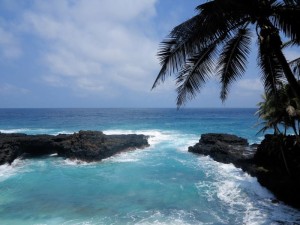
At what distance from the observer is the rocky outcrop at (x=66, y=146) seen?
24.3 m

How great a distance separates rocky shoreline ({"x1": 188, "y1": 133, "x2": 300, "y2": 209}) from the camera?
551 inches

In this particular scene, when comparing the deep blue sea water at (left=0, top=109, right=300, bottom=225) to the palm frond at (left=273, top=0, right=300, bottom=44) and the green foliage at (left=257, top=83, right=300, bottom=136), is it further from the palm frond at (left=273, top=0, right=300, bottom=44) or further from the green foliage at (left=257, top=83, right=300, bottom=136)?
the palm frond at (left=273, top=0, right=300, bottom=44)

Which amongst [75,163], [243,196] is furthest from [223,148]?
[75,163]

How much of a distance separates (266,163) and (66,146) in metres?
17.8

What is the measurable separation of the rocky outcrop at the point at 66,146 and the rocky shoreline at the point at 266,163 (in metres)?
8.99

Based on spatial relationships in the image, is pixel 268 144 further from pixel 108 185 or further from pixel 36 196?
pixel 36 196

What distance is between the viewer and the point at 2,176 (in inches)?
771

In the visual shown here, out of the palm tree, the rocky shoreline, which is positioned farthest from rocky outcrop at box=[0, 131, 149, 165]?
the palm tree

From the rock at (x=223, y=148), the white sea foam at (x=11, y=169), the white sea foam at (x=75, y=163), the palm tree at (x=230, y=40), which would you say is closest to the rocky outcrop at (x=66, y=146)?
the white sea foam at (x=75, y=163)

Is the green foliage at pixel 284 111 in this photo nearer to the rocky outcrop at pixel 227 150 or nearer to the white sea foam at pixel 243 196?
the white sea foam at pixel 243 196

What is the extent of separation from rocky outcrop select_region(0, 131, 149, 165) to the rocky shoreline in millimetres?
8988

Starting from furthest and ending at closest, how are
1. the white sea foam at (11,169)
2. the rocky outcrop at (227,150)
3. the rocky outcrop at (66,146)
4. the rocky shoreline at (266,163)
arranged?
the rocky outcrop at (66,146)
the rocky outcrop at (227,150)
the white sea foam at (11,169)
the rocky shoreline at (266,163)

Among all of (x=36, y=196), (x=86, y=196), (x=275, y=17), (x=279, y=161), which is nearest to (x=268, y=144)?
(x=279, y=161)

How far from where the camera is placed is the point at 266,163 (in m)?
18.7
